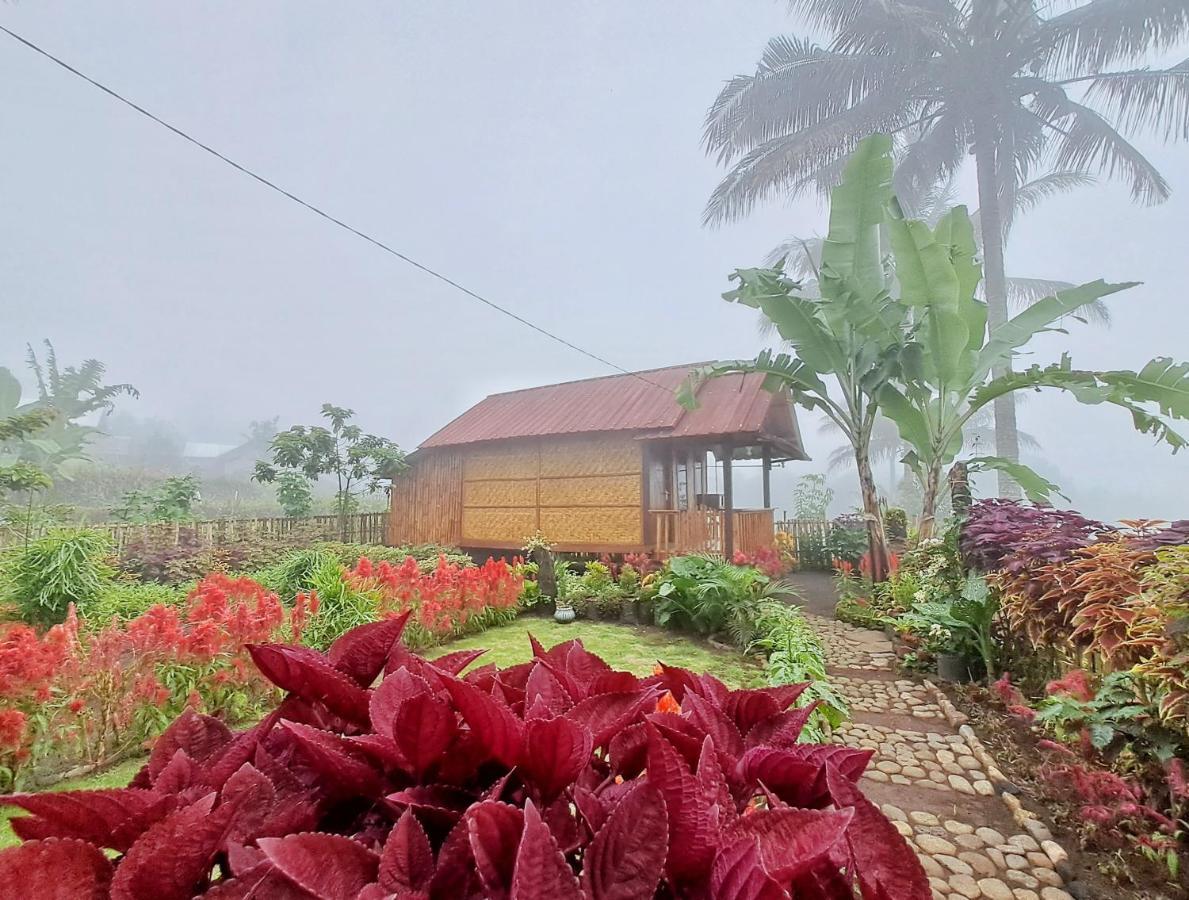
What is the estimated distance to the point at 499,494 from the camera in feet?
41.2

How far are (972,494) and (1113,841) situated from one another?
5.36 metres

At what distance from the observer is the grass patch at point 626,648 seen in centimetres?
477

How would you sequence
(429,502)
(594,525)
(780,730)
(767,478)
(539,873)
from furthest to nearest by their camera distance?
(429,502) < (767,478) < (594,525) < (780,730) < (539,873)

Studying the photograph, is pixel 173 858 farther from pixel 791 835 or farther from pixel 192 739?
pixel 791 835

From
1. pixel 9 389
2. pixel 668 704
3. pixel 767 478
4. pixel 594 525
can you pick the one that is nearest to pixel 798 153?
pixel 767 478

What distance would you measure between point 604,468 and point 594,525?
1.09 metres

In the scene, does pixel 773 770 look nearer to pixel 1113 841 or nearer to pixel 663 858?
pixel 663 858

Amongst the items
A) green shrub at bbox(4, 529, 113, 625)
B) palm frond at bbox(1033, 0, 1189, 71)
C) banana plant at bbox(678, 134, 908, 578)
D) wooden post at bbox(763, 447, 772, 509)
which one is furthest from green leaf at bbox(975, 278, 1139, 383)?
palm frond at bbox(1033, 0, 1189, 71)

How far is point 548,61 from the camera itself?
2402 inches

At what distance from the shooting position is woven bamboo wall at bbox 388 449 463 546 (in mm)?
13359

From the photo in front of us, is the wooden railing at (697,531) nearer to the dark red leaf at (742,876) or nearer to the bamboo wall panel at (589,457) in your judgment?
the bamboo wall panel at (589,457)

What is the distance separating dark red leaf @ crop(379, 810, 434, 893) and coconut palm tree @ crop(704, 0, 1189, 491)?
1681 cm

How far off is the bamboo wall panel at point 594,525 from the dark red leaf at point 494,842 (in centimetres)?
993

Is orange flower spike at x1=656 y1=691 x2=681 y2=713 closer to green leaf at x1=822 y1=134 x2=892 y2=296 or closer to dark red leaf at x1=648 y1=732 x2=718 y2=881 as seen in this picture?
dark red leaf at x1=648 y1=732 x2=718 y2=881
